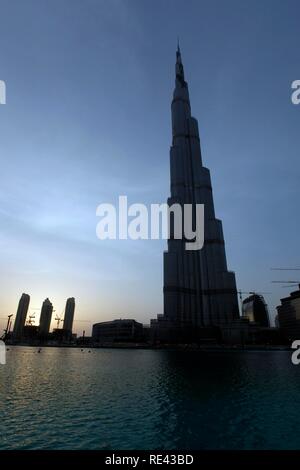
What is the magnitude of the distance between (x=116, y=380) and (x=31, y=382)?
683 inches

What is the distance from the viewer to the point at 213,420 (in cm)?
3269

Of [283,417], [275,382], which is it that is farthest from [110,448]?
[275,382]

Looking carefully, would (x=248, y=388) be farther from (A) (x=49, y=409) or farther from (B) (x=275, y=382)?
(A) (x=49, y=409)

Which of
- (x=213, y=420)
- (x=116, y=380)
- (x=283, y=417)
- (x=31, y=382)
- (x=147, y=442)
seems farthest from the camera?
(x=116, y=380)

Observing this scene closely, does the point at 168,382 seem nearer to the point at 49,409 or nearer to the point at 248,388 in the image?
the point at 248,388

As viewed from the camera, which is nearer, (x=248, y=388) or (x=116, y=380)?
(x=248, y=388)
